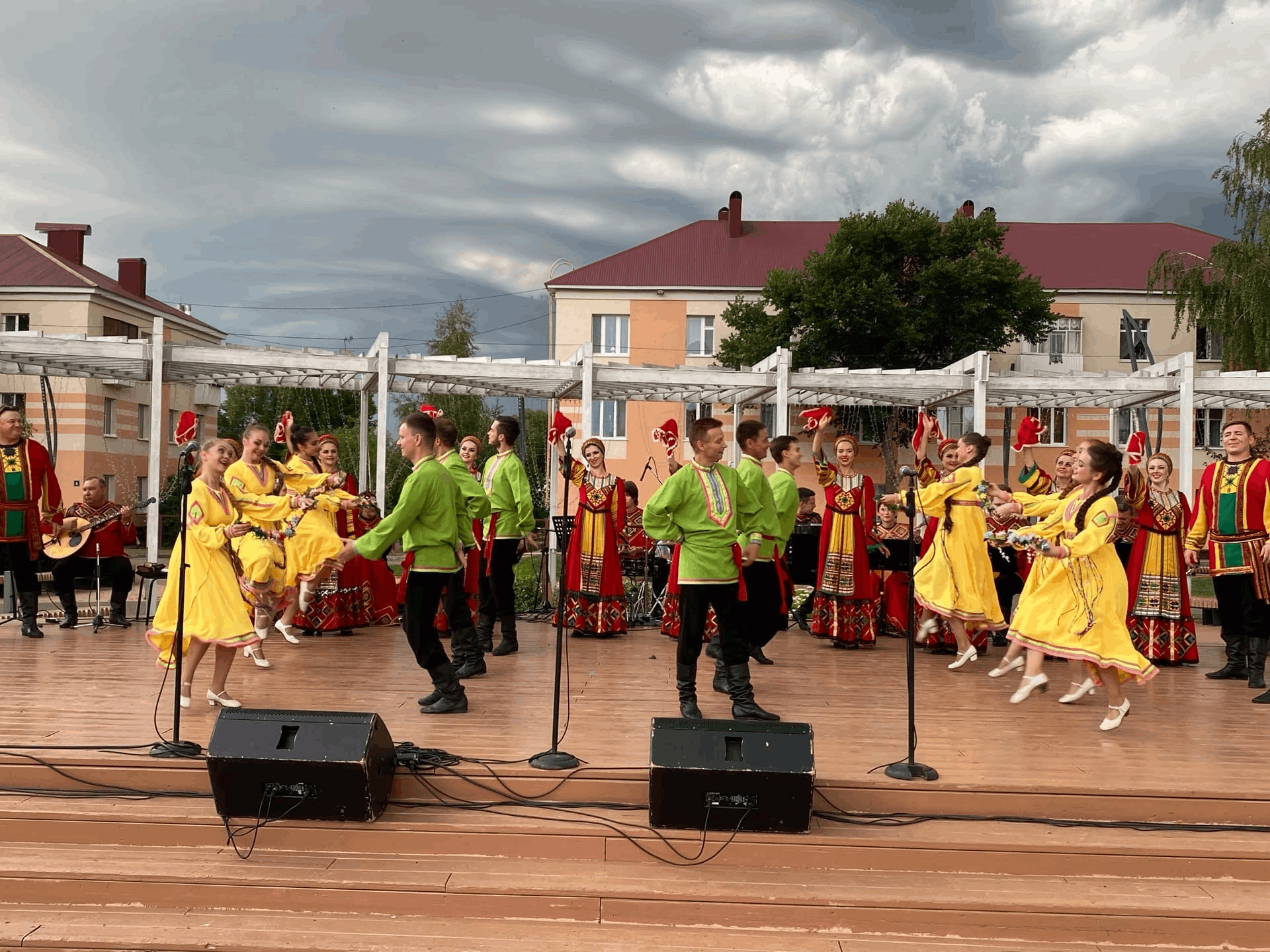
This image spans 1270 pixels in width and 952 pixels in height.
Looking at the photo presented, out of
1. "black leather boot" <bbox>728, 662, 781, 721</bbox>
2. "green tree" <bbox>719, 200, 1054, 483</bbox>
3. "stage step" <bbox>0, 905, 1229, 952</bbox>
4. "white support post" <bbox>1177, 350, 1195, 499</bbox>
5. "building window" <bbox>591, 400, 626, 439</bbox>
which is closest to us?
"stage step" <bbox>0, 905, 1229, 952</bbox>

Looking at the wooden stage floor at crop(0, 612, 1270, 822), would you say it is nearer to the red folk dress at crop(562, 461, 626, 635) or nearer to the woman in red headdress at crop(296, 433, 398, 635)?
the woman in red headdress at crop(296, 433, 398, 635)

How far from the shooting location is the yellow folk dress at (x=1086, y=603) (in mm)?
5738

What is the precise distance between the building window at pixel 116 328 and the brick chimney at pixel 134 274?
3.30m

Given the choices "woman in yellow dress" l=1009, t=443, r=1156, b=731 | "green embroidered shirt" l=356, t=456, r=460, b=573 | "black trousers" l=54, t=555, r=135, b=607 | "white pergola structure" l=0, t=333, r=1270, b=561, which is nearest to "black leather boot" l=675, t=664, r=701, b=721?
"green embroidered shirt" l=356, t=456, r=460, b=573

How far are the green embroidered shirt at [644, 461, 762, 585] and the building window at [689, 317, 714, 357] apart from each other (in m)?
25.7

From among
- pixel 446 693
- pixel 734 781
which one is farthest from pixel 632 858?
pixel 446 693

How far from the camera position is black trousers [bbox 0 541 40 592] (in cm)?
845

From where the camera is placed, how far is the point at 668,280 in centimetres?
3078

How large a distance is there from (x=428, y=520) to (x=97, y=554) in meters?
5.17

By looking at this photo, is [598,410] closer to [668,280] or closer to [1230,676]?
[668,280]

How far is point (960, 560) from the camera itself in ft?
25.0

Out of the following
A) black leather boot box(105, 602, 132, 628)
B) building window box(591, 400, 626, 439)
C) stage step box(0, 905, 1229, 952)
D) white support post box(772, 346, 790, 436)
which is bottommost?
stage step box(0, 905, 1229, 952)

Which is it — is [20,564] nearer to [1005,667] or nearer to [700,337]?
[1005,667]

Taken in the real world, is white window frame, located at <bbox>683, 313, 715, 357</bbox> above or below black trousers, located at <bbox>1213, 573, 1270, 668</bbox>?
above
